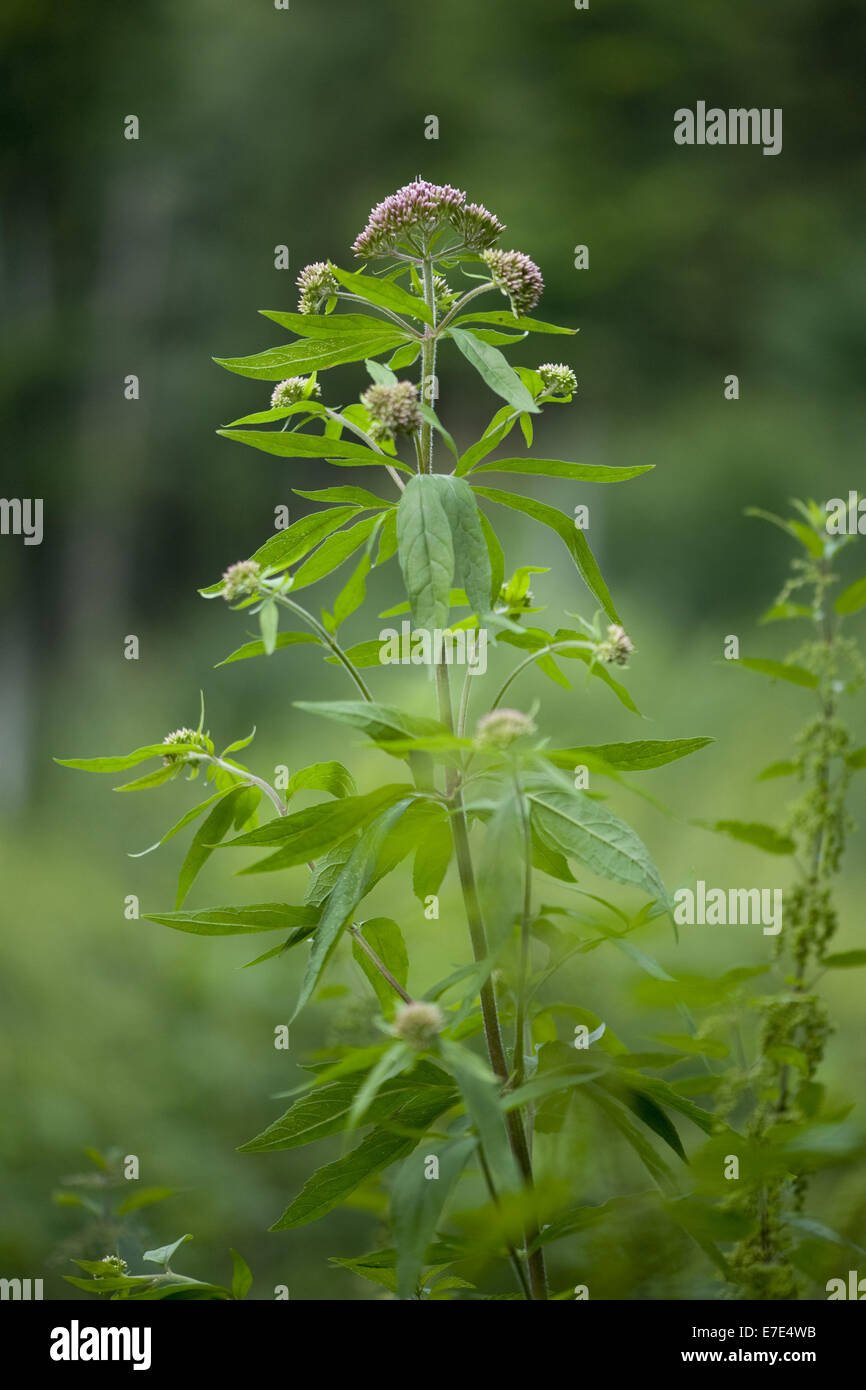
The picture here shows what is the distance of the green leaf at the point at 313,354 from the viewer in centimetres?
62

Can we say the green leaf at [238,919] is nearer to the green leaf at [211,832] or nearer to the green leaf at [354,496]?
the green leaf at [211,832]

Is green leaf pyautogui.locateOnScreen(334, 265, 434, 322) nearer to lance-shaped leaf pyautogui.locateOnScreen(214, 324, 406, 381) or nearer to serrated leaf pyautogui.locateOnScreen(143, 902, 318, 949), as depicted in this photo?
lance-shaped leaf pyautogui.locateOnScreen(214, 324, 406, 381)

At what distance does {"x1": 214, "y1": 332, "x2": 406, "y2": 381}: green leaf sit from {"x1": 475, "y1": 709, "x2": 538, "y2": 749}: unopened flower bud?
245 mm

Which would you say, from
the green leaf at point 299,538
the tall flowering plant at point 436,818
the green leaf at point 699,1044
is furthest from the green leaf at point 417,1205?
the green leaf at point 299,538

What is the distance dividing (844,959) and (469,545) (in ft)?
0.96

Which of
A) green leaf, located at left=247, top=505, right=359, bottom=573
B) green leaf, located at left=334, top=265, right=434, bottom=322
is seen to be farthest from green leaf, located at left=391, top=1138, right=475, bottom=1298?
green leaf, located at left=334, top=265, right=434, bottom=322

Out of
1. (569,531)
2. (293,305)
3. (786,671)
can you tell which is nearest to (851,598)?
(786,671)

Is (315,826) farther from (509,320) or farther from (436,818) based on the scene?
(509,320)

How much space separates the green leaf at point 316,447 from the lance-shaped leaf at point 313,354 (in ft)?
0.12

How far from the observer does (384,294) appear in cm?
61

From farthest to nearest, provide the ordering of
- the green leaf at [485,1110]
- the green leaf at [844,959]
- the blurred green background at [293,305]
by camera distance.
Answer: the blurred green background at [293,305]
the green leaf at [844,959]
the green leaf at [485,1110]

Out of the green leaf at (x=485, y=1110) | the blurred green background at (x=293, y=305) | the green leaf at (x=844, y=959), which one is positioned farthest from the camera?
the blurred green background at (x=293, y=305)

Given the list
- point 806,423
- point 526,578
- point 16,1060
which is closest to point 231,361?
point 526,578
